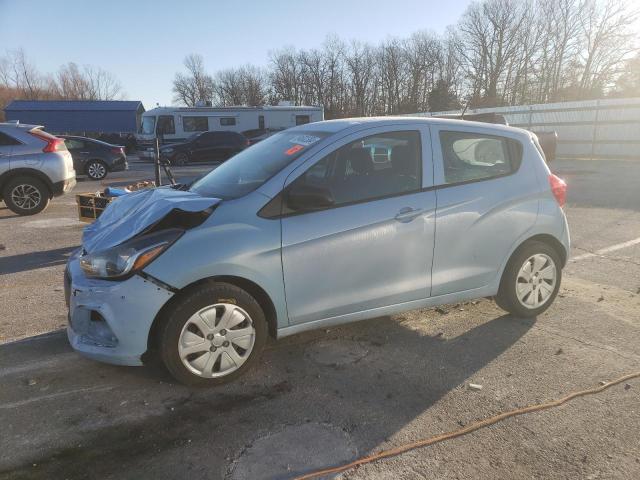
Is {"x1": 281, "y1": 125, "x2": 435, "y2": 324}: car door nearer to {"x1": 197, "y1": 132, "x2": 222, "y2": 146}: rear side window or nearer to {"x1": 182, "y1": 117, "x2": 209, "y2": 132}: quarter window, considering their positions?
{"x1": 197, "y1": 132, "x2": 222, "y2": 146}: rear side window

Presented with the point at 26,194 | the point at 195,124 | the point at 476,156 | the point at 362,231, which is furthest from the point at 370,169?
the point at 195,124

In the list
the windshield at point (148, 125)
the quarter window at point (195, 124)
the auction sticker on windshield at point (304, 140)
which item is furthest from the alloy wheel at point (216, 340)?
the quarter window at point (195, 124)

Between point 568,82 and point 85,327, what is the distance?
6376 cm

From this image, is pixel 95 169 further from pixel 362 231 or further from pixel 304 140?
pixel 362 231

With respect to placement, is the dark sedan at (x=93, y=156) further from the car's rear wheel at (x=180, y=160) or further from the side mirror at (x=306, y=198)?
the side mirror at (x=306, y=198)

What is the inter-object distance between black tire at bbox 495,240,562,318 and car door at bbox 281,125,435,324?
87 cm

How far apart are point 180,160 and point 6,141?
14068 mm

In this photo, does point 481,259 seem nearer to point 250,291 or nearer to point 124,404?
point 250,291

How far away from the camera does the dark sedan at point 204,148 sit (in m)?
23.0

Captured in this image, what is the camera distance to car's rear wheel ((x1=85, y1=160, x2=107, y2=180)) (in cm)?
1655

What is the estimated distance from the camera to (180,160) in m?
23.1

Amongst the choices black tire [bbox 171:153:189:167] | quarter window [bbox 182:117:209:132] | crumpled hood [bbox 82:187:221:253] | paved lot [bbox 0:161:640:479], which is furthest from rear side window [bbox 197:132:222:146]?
crumpled hood [bbox 82:187:221:253]

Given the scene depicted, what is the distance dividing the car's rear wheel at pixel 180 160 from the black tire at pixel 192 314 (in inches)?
834

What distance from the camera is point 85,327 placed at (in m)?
3.14
